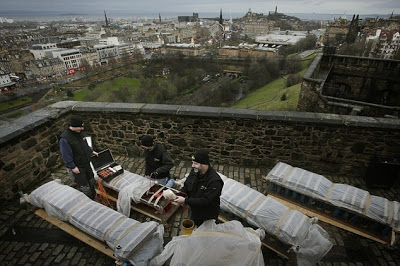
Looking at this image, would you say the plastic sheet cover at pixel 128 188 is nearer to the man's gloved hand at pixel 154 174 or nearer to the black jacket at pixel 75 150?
the man's gloved hand at pixel 154 174

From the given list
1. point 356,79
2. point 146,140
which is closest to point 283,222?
point 146,140

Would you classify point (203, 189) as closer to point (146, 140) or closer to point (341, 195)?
point (146, 140)

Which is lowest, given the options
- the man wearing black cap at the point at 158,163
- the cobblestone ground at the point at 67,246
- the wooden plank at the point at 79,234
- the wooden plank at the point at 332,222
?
the cobblestone ground at the point at 67,246

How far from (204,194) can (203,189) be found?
3.0 inches

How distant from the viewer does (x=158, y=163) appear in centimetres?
425

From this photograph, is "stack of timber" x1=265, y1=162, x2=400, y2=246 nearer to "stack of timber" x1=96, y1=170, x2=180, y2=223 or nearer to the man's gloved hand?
"stack of timber" x1=96, y1=170, x2=180, y2=223

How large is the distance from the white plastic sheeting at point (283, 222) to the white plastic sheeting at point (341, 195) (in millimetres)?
655

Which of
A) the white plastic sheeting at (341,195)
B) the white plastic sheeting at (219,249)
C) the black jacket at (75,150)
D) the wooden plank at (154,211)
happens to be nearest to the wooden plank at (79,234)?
the wooden plank at (154,211)

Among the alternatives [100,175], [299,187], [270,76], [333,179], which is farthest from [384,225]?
[270,76]

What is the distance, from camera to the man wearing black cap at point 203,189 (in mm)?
2811

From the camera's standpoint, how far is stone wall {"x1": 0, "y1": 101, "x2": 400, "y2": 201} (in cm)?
474

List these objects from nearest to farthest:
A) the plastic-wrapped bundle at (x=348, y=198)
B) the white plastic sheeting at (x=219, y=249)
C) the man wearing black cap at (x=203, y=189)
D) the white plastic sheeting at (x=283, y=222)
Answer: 1. the white plastic sheeting at (x=219, y=249)
2. the man wearing black cap at (x=203, y=189)
3. the white plastic sheeting at (x=283, y=222)
4. the plastic-wrapped bundle at (x=348, y=198)

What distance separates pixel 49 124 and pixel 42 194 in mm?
2195

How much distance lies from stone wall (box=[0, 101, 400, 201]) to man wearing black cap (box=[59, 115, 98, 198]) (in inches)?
56.0
